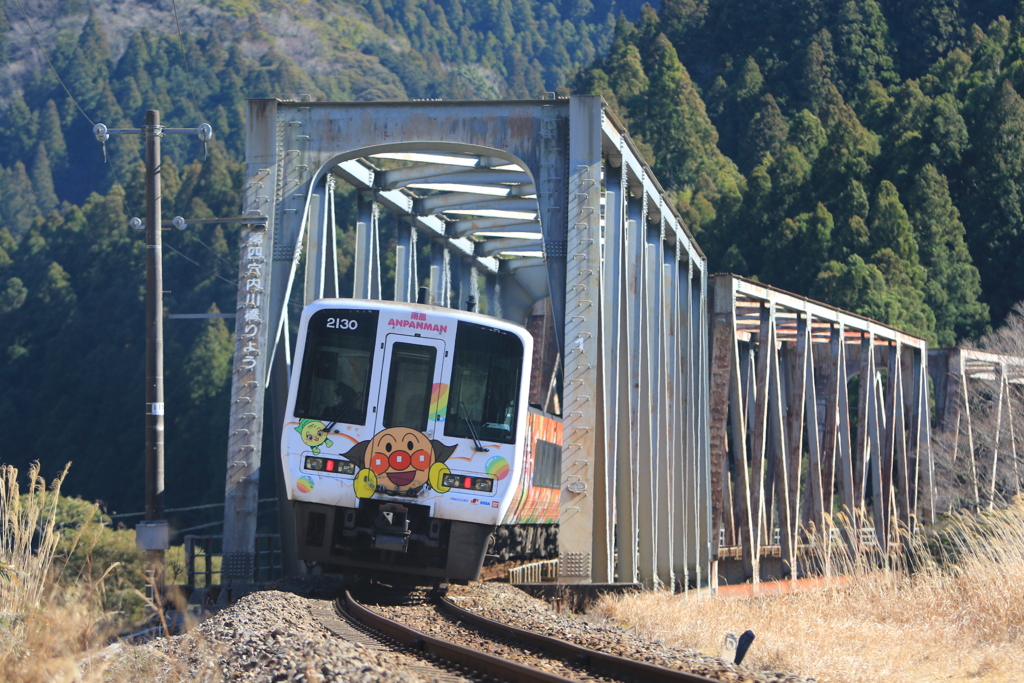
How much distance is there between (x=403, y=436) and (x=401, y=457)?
0.21 meters

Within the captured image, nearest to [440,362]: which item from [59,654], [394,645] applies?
[394,645]

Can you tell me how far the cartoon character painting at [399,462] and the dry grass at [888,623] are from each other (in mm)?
2298

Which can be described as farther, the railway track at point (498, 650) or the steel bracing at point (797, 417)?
the steel bracing at point (797, 417)

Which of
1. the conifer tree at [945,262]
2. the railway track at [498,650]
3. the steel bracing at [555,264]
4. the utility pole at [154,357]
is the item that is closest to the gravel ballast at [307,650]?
the railway track at [498,650]

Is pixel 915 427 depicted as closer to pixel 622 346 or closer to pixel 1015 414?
pixel 1015 414

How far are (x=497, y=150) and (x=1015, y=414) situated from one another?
26.0 m

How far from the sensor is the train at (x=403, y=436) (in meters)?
11.0

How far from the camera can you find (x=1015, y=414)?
115 ft

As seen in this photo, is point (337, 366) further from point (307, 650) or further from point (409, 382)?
point (307, 650)

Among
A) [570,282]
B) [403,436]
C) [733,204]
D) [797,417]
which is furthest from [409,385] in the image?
[733,204]

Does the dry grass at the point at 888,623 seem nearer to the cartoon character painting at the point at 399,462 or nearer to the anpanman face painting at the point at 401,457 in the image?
the cartoon character painting at the point at 399,462

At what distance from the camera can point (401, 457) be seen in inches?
437

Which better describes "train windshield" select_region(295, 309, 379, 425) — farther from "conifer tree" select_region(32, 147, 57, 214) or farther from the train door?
"conifer tree" select_region(32, 147, 57, 214)

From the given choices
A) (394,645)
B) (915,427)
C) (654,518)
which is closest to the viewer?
(394,645)
